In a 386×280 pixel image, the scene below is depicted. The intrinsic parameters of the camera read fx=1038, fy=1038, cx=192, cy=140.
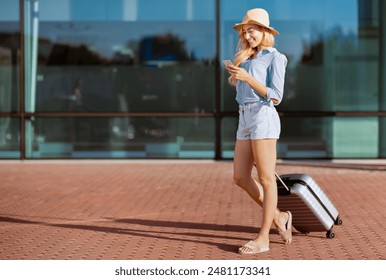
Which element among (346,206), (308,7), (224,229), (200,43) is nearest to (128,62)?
(200,43)

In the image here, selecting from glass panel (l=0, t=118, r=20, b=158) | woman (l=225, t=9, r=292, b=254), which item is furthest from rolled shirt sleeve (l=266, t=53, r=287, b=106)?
glass panel (l=0, t=118, r=20, b=158)

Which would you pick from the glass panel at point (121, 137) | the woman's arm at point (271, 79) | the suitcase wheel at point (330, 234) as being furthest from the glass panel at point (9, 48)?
the woman's arm at point (271, 79)

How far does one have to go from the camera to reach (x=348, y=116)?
17703 mm

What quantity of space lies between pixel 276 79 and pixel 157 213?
347cm

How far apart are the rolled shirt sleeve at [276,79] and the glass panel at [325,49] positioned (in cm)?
965

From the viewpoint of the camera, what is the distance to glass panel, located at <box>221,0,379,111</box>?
17.7 m

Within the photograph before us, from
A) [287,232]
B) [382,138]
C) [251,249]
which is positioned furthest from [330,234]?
[382,138]

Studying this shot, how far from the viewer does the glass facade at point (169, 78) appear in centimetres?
1770

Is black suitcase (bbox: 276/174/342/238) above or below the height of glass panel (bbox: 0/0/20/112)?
below

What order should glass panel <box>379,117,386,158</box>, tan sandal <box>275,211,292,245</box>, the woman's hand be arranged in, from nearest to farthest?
the woman's hand, tan sandal <box>275,211,292,245</box>, glass panel <box>379,117,386,158</box>

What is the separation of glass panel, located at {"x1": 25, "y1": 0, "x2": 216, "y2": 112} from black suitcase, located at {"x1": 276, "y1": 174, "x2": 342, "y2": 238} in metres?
8.97

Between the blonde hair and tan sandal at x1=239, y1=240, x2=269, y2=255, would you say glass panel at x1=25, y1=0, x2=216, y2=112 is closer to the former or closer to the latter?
the blonde hair

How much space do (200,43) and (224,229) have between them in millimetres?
8465

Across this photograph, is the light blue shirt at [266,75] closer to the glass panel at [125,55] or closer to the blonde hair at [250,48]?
the blonde hair at [250,48]
